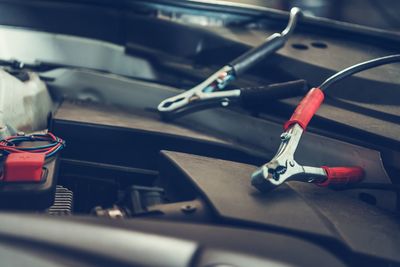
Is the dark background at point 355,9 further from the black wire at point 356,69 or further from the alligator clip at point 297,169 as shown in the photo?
the alligator clip at point 297,169

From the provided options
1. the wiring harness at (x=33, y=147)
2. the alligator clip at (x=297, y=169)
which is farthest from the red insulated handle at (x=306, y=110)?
the wiring harness at (x=33, y=147)

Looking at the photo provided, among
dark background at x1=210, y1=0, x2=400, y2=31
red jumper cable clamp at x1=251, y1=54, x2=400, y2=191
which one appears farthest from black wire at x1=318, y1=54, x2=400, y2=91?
dark background at x1=210, y1=0, x2=400, y2=31

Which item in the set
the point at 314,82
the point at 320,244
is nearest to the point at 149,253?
the point at 320,244

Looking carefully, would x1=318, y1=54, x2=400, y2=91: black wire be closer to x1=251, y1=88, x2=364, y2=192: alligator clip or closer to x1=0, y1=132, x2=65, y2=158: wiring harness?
x1=251, y1=88, x2=364, y2=192: alligator clip

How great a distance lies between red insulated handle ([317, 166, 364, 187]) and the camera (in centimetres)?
74

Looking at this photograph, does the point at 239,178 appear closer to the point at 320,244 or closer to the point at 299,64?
the point at 320,244

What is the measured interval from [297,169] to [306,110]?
101 mm

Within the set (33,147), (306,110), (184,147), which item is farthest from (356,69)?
(33,147)

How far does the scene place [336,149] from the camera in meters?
0.80

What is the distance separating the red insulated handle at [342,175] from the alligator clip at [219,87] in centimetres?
21

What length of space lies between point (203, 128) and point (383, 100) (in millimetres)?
293

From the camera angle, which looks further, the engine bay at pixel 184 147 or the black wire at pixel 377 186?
the black wire at pixel 377 186

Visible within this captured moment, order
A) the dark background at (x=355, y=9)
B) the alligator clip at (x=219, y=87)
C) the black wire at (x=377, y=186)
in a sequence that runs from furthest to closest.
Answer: the dark background at (x=355, y=9)
the alligator clip at (x=219, y=87)
the black wire at (x=377, y=186)

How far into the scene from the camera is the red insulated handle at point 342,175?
29.0 inches
